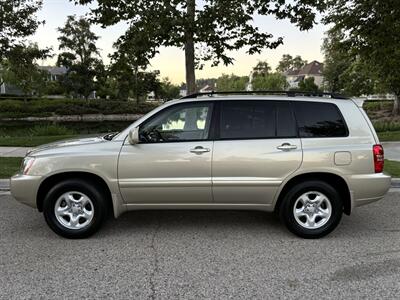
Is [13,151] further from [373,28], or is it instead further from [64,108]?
[64,108]

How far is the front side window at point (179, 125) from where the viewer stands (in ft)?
16.6

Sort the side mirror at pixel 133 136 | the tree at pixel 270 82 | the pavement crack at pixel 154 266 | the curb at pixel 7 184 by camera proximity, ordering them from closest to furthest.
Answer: the pavement crack at pixel 154 266 < the side mirror at pixel 133 136 < the curb at pixel 7 184 < the tree at pixel 270 82

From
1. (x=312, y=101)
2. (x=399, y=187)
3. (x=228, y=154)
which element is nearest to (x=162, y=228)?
(x=228, y=154)

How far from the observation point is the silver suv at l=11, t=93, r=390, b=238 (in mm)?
4941

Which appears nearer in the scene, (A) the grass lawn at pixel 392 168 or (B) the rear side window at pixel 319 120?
(B) the rear side window at pixel 319 120

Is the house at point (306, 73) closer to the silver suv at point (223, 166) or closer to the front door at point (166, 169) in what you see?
the silver suv at point (223, 166)

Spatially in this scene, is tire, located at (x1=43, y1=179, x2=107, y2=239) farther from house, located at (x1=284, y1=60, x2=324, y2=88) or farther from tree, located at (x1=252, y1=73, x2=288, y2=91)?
house, located at (x1=284, y1=60, x2=324, y2=88)

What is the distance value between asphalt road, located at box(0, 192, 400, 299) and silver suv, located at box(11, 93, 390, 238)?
14.8 inches

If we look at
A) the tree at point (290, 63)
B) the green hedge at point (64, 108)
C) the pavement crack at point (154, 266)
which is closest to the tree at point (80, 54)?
the green hedge at point (64, 108)

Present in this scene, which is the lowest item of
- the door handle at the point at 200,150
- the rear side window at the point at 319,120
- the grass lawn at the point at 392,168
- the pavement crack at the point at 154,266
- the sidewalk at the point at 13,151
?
the pavement crack at the point at 154,266

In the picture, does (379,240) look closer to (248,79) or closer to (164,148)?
(164,148)

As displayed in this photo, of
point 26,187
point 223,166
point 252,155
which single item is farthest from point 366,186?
point 26,187

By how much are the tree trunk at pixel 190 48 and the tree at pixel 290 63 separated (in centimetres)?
11520

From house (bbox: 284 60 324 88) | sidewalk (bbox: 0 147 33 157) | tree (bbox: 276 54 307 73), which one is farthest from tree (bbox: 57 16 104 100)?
tree (bbox: 276 54 307 73)
